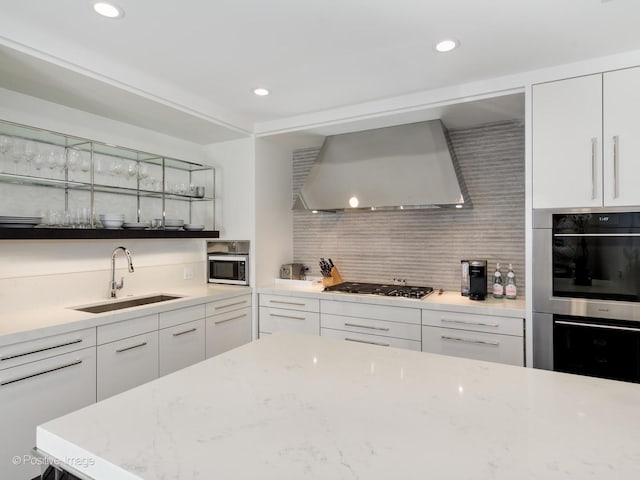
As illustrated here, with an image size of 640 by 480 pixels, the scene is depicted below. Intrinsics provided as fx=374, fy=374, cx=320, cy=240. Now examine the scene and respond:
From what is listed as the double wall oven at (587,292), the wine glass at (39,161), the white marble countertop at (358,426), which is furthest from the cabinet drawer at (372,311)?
the wine glass at (39,161)

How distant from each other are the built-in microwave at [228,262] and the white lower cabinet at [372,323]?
860mm

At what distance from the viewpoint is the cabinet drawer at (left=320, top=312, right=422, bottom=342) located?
269 cm

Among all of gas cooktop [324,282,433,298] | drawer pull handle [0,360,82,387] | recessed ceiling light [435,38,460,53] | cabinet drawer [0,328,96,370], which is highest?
recessed ceiling light [435,38,460,53]

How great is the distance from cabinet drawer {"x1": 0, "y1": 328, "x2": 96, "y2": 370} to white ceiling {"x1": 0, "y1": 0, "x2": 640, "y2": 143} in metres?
1.44

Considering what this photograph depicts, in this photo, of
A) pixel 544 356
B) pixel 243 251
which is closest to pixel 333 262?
pixel 243 251

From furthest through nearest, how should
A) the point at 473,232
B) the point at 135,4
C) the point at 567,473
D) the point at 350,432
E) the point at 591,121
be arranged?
the point at 473,232 < the point at 591,121 < the point at 135,4 < the point at 350,432 < the point at 567,473

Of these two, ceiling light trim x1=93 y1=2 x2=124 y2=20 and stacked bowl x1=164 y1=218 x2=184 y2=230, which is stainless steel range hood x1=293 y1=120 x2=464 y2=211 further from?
ceiling light trim x1=93 y1=2 x2=124 y2=20

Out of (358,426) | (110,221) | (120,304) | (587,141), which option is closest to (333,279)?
(120,304)

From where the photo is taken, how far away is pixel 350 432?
0.82 m

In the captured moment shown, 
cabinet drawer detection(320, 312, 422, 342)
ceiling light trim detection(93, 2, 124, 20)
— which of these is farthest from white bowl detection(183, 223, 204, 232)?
ceiling light trim detection(93, 2, 124, 20)

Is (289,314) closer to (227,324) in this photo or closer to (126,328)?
(227,324)

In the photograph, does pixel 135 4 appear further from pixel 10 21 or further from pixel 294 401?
pixel 294 401

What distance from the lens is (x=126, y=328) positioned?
2.29m

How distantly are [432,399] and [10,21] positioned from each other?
Answer: 242 centimetres
